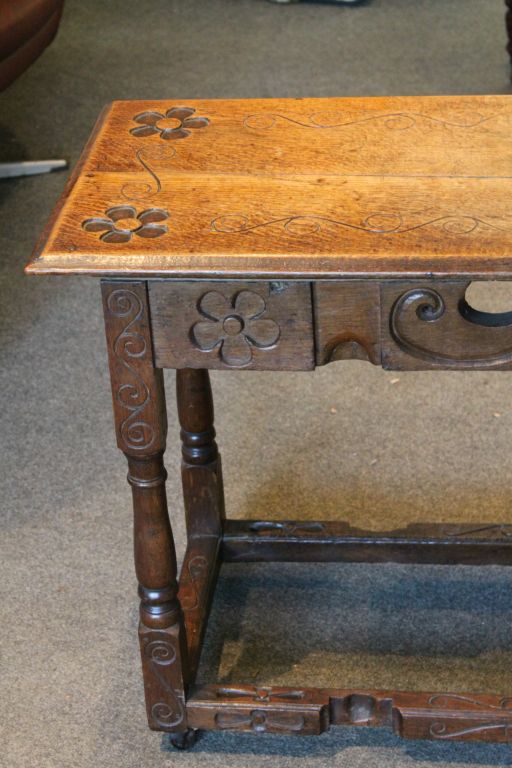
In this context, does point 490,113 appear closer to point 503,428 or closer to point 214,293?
point 214,293

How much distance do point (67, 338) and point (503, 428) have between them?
0.87m

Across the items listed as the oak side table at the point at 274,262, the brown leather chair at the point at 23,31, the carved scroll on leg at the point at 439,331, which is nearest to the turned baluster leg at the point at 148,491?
the oak side table at the point at 274,262

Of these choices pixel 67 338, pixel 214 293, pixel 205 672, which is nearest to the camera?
Result: pixel 214 293

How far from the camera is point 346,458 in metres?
2.08

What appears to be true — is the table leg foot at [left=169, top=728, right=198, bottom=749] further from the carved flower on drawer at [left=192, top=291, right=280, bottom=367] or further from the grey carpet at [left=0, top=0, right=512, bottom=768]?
the carved flower on drawer at [left=192, top=291, right=280, bottom=367]

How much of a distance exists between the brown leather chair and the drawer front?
5.19ft

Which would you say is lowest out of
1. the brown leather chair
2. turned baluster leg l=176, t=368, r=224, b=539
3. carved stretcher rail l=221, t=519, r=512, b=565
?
carved stretcher rail l=221, t=519, r=512, b=565

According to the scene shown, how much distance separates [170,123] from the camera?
61.5 inches

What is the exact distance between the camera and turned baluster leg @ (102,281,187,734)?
4.24ft

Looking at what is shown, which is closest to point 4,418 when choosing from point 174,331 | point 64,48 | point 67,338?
point 67,338

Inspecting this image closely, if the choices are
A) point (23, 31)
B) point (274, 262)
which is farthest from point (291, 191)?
point (23, 31)

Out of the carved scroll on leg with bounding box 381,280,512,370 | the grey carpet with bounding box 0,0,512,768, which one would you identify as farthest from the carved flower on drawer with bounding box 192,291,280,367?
the grey carpet with bounding box 0,0,512,768

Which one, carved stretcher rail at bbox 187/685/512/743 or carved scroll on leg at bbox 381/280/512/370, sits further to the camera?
carved stretcher rail at bbox 187/685/512/743

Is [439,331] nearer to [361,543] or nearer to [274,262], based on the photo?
[274,262]
